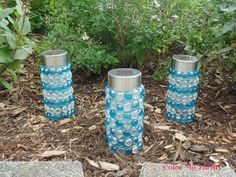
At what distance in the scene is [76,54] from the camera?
2924 millimetres

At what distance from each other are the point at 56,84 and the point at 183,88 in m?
0.75

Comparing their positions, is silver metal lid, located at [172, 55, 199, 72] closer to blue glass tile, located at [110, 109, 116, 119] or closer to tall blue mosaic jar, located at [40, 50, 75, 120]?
blue glass tile, located at [110, 109, 116, 119]

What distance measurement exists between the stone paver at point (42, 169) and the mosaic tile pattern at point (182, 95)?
773 millimetres

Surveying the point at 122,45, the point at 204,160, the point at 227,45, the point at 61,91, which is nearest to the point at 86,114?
the point at 61,91

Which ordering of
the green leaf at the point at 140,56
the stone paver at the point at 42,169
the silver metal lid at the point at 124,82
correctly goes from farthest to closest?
the green leaf at the point at 140,56
the silver metal lid at the point at 124,82
the stone paver at the point at 42,169

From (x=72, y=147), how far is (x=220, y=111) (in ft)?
3.32

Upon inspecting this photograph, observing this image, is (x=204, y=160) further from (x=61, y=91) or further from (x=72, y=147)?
(x=61, y=91)

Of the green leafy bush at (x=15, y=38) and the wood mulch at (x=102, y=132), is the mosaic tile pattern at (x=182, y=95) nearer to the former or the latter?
the wood mulch at (x=102, y=132)

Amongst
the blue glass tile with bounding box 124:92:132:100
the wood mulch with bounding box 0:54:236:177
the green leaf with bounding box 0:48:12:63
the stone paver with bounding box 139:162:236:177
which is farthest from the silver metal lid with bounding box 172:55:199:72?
the green leaf with bounding box 0:48:12:63

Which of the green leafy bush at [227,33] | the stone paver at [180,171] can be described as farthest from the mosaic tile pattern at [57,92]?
the green leafy bush at [227,33]

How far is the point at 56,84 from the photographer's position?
244 centimetres

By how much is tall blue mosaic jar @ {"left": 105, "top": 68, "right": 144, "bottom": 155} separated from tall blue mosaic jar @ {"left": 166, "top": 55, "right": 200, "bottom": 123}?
14.7 inches

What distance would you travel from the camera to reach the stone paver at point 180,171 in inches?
75.3

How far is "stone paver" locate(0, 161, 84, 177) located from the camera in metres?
1.89
